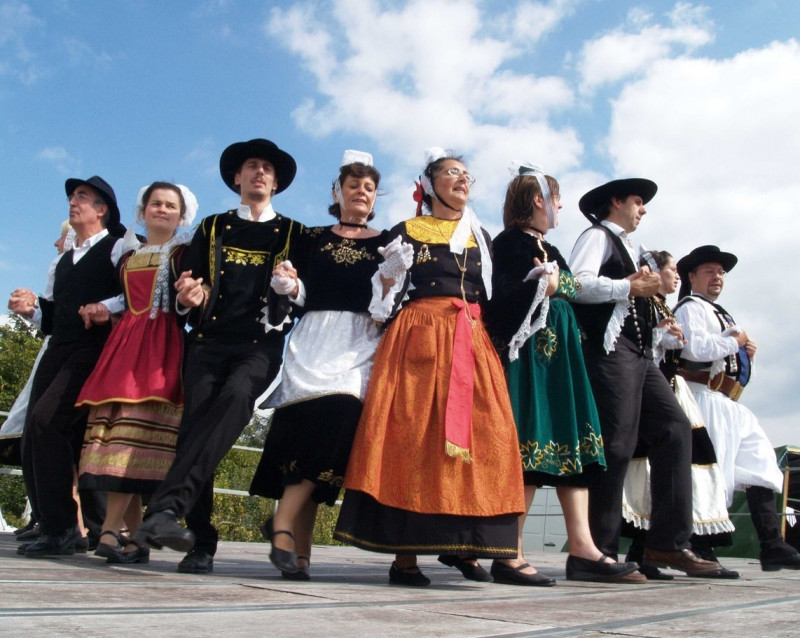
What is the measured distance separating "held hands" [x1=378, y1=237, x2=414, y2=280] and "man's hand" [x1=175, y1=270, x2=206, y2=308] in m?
0.79

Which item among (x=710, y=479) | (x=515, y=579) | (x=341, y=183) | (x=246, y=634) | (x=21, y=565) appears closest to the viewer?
(x=246, y=634)

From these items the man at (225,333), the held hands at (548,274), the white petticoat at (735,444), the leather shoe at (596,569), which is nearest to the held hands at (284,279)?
the man at (225,333)

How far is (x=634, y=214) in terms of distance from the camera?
181 inches

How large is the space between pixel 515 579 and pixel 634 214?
2133mm

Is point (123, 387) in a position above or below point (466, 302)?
below

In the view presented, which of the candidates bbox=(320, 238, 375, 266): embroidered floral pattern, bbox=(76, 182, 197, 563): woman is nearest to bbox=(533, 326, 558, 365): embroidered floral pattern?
bbox=(320, 238, 375, 266): embroidered floral pattern

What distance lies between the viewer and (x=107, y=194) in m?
4.61

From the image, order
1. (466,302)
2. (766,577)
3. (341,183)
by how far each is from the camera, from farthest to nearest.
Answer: (766,577), (341,183), (466,302)

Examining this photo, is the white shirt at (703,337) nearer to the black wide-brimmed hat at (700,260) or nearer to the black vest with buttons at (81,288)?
the black wide-brimmed hat at (700,260)

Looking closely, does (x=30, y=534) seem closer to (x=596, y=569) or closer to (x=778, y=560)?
(x=596, y=569)

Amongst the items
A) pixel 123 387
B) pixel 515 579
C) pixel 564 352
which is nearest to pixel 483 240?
pixel 564 352

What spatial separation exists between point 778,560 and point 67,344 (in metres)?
4.13

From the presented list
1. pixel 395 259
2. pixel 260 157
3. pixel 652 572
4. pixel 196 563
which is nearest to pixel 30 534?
pixel 196 563

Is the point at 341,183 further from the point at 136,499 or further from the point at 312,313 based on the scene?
the point at 136,499
